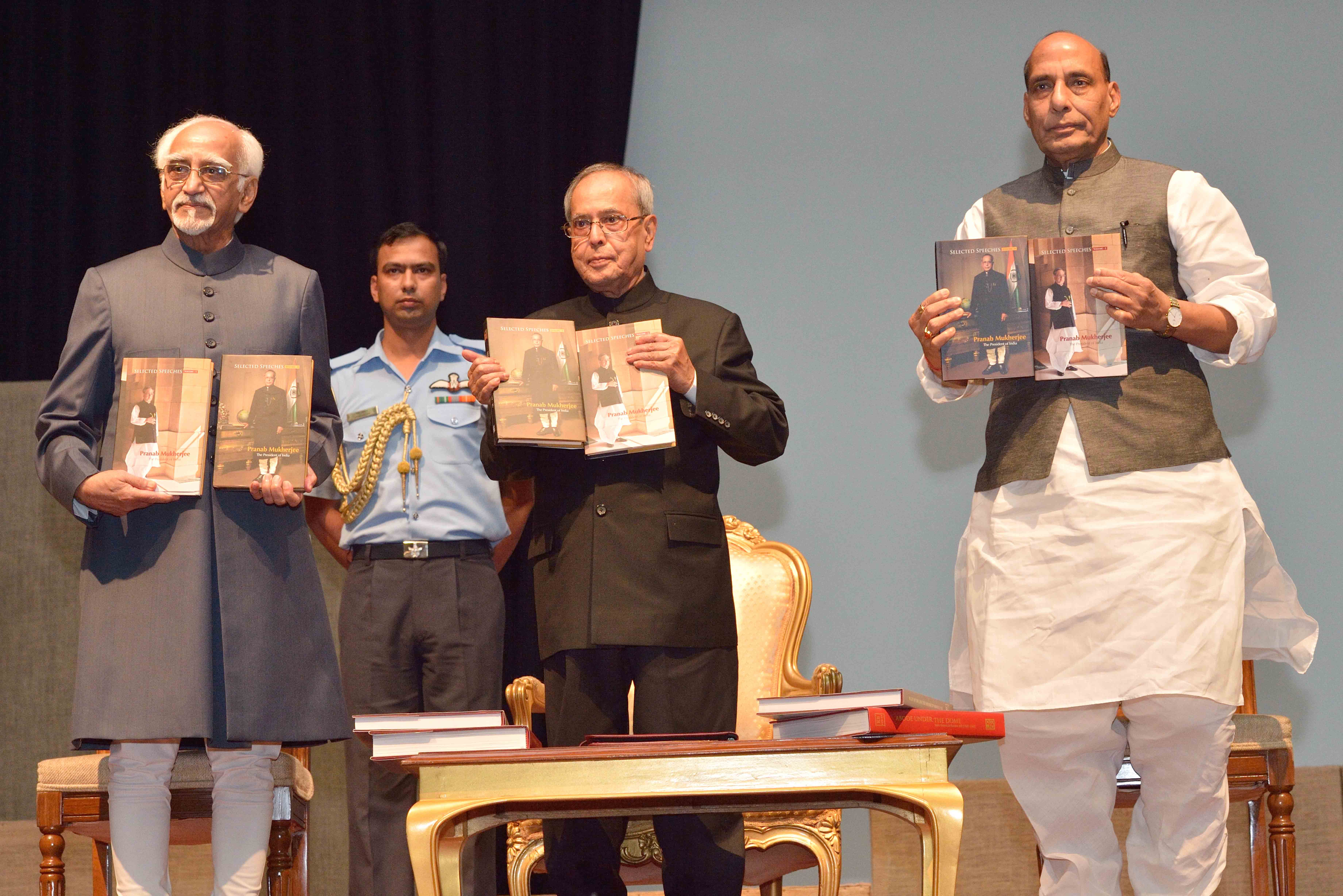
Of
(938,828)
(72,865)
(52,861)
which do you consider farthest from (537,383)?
(72,865)

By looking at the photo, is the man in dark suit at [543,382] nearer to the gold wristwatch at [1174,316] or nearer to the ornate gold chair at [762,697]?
the ornate gold chair at [762,697]

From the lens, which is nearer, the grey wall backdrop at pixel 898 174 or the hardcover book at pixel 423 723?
the hardcover book at pixel 423 723

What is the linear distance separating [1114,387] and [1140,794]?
76 centimetres

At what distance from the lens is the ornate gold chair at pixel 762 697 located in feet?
10.0

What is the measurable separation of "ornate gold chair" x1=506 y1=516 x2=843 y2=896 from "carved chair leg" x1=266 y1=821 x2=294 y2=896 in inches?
20.1

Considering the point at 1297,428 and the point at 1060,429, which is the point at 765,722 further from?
the point at 1297,428

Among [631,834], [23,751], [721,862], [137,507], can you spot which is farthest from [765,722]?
[23,751]

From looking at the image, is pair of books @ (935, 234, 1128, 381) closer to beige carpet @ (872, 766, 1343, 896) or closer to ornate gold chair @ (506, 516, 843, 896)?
ornate gold chair @ (506, 516, 843, 896)

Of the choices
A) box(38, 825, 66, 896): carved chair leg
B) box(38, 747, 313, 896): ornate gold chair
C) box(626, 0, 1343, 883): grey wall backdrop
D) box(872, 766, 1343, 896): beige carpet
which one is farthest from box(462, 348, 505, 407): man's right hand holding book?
box(872, 766, 1343, 896): beige carpet

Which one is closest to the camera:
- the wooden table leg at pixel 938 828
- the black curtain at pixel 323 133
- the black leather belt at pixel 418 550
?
the wooden table leg at pixel 938 828

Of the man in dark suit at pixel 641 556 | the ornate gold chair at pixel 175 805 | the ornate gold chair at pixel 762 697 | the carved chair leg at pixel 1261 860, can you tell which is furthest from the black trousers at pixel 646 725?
the carved chair leg at pixel 1261 860

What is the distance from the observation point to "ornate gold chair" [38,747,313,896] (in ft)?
9.30

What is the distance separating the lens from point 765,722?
3361mm

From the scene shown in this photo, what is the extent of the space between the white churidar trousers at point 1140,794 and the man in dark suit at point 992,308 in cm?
65
